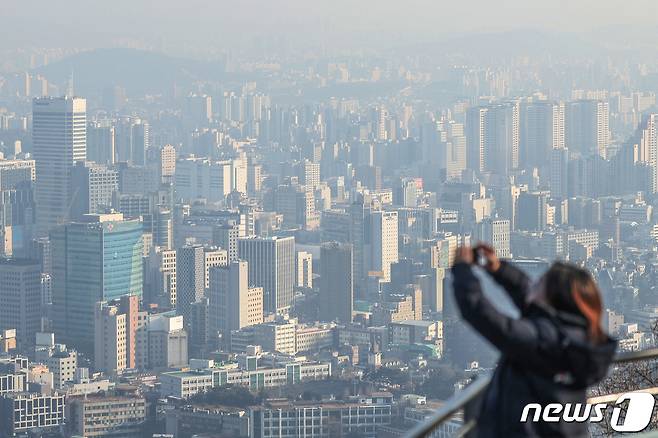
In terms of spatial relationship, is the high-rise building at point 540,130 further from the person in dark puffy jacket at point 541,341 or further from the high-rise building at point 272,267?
the person in dark puffy jacket at point 541,341

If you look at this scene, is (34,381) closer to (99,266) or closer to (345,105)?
(99,266)

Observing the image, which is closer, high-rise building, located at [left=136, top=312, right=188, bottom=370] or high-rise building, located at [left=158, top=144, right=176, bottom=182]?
high-rise building, located at [left=136, top=312, right=188, bottom=370]

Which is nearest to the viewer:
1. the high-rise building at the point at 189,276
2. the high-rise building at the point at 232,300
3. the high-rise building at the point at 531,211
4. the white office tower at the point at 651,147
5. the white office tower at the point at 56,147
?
the high-rise building at the point at 232,300

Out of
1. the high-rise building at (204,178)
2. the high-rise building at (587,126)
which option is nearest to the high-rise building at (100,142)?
the high-rise building at (204,178)

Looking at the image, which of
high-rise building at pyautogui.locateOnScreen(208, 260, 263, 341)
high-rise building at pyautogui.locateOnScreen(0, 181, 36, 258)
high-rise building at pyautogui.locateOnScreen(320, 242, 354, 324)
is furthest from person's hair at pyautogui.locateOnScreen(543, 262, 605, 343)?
high-rise building at pyautogui.locateOnScreen(0, 181, 36, 258)

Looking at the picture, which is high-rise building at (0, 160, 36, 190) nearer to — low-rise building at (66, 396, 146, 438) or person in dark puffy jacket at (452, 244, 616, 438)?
low-rise building at (66, 396, 146, 438)
